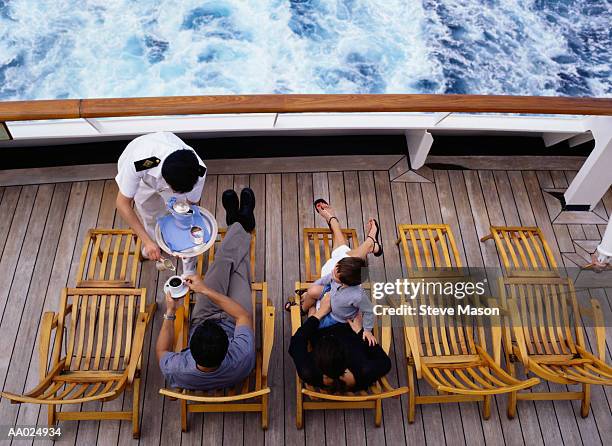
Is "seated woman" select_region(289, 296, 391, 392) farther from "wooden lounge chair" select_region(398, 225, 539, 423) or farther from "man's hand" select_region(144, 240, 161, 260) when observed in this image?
"man's hand" select_region(144, 240, 161, 260)

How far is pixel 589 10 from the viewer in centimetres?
643

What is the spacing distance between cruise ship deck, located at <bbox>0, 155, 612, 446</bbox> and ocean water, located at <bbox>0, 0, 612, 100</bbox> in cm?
237

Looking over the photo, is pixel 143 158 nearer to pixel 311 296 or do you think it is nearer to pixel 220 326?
pixel 220 326

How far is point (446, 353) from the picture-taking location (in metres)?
2.58

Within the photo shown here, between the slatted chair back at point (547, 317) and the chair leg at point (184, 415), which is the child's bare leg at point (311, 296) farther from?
the slatted chair back at point (547, 317)

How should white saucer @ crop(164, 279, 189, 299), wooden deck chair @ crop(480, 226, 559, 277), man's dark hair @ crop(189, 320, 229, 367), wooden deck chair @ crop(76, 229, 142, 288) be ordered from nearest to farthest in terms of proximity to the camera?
man's dark hair @ crop(189, 320, 229, 367) < white saucer @ crop(164, 279, 189, 299) < wooden deck chair @ crop(76, 229, 142, 288) < wooden deck chair @ crop(480, 226, 559, 277)

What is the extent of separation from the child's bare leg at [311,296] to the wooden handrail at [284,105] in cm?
90

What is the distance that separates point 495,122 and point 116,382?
2.64 meters

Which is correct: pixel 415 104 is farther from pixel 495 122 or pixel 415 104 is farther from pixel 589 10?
pixel 589 10

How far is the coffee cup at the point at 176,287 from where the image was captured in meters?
2.21

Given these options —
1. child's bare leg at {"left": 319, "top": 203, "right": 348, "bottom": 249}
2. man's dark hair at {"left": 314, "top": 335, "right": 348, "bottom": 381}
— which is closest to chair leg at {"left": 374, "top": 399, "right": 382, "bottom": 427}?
man's dark hair at {"left": 314, "top": 335, "right": 348, "bottom": 381}

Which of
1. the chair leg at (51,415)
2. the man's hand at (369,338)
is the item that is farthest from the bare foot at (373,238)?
the chair leg at (51,415)

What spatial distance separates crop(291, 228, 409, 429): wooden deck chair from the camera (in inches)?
85.4

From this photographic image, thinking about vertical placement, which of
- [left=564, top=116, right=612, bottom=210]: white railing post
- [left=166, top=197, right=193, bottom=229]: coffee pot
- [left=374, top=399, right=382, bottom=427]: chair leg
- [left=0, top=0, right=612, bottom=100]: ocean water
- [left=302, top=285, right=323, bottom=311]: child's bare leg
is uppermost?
[left=0, top=0, right=612, bottom=100]: ocean water
